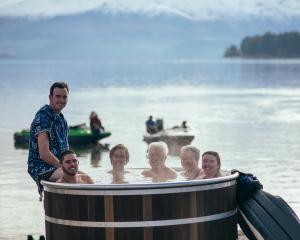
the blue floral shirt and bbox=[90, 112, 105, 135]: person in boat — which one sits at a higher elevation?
the blue floral shirt

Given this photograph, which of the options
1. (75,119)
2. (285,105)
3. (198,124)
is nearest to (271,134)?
(198,124)

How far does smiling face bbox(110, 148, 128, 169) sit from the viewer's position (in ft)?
38.5

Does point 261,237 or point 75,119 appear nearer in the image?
point 261,237

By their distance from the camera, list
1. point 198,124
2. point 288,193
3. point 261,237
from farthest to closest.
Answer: point 198,124
point 288,193
point 261,237

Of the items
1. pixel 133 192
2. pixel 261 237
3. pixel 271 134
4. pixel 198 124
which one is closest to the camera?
pixel 133 192

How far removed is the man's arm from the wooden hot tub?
408 mm

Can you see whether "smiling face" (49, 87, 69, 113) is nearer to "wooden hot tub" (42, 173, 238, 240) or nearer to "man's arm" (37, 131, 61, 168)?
"man's arm" (37, 131, 61, 168)

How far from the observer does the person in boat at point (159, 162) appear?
11.8m

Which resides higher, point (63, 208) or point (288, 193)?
point (63, 208)

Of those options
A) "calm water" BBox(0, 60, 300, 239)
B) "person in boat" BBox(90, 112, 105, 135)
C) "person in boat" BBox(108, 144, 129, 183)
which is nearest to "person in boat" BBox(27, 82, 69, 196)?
"person in boat" BBox(108, 144, 129, 183)

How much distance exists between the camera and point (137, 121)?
6450 cm

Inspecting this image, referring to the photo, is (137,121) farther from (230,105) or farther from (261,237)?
(261,237)

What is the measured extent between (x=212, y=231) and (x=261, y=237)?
0.63 m

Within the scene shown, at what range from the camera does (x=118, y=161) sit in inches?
465
